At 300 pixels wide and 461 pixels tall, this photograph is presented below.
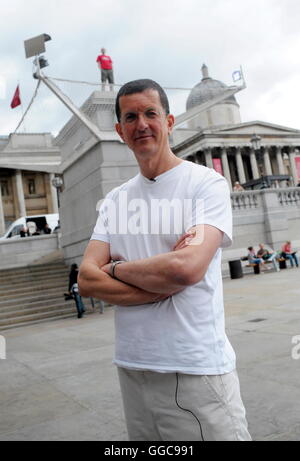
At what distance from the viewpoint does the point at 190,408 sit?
1.66 meters

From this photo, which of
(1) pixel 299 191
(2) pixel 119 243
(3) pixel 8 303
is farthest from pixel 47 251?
(2) pixel 119 243

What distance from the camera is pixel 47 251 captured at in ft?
73.7

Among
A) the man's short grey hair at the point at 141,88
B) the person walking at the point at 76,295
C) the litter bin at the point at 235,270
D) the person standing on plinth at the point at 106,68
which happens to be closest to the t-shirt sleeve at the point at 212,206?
the man's short grey hair at the point at 141,88

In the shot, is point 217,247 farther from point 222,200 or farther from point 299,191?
point 299,191

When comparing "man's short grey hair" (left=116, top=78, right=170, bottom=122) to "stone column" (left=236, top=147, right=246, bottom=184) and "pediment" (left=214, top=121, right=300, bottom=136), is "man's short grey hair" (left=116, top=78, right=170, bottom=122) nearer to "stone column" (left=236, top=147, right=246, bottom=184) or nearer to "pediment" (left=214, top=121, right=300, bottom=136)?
"pediment" (left=214, top=121, right=300, bottom=136)

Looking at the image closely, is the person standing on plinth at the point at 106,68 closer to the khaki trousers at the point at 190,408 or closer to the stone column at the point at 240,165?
the khaki trousers at the point at 190,408

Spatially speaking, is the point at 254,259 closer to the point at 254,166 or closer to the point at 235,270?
the point at 235,270

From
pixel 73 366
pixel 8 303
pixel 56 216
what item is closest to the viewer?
pixel 73 366

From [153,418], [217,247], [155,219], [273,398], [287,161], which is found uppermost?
[287,161]

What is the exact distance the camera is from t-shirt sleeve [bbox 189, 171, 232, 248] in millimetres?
1794

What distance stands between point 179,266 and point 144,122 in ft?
2.02

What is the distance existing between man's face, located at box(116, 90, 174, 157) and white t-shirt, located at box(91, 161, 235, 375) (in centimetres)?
13

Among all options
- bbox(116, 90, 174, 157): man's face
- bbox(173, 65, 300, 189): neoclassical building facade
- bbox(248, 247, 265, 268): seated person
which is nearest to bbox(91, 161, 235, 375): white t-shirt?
bbox(116, 90, 174, 157): man's face
